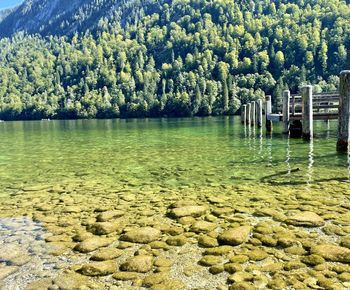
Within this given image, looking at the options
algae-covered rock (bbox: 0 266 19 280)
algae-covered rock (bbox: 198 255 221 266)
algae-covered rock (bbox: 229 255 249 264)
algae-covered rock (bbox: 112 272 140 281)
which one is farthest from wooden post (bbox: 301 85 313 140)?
algae-covered rock (bbox: 0 266 19 280)

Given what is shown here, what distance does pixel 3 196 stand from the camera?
35.0ft

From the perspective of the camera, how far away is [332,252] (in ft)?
18.6

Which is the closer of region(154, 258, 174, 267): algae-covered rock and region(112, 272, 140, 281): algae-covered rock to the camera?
region(112, 272, 140, 281): algae-covered rock

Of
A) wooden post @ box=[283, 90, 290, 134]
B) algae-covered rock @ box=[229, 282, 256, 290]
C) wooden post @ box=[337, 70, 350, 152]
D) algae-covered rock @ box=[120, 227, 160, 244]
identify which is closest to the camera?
algae-covered rock @ box=[229, 282, 256, 290]

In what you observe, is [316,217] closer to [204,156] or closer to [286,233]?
[286,233]

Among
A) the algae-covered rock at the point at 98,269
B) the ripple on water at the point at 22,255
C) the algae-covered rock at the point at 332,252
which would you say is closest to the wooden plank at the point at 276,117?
the algae-covered rock at the point at 332,252

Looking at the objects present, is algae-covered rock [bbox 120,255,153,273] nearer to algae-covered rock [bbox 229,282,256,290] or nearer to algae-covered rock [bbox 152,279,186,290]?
algae-covered rock [bbox 152,279,186,290]

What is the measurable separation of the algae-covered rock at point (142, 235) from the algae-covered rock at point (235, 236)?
1193mm

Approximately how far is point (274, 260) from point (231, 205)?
3082 millimetres

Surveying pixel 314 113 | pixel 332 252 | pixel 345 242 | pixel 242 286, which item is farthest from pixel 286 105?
pixel 242 286

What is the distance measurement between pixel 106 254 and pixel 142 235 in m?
0.93

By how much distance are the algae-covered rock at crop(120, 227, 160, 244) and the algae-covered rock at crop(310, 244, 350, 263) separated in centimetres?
271

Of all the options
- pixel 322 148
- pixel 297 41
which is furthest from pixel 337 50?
pixel 322 148

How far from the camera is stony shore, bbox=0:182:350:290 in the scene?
→ 5180 mm
